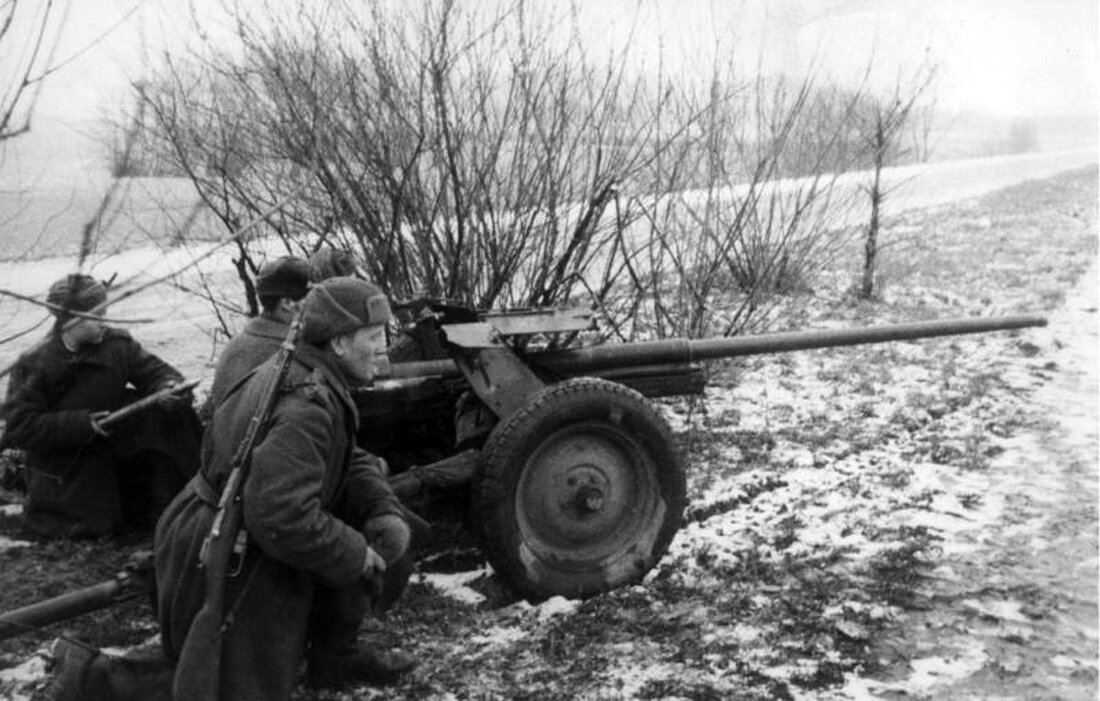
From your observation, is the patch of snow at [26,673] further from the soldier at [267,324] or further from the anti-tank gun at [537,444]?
the anti-tank gun at [537,444]

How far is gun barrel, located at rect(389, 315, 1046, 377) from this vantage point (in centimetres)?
421

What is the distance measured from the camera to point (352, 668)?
337 cm

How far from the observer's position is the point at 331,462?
2.92 metres

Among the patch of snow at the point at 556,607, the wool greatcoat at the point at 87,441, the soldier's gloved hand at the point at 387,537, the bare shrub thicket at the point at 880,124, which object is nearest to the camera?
the soldier's gloved hand at the point at 387,537

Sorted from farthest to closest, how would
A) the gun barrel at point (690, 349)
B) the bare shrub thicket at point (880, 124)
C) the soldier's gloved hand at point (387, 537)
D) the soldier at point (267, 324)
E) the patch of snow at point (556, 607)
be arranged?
the bare shrub thicket at point (880, 124), the gun barrel at point (690, 349), the soldier at point (267, 324), the patch of snow at point (556, 607), the soldier's gloved hand at point (387, 537)

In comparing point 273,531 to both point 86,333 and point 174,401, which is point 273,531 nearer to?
point 174,401

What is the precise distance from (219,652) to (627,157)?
412 cm

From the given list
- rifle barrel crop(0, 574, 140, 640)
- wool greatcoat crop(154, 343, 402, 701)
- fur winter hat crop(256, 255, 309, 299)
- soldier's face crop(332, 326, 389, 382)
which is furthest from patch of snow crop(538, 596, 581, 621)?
fur winter hat crop(256, 255, 309, 299)

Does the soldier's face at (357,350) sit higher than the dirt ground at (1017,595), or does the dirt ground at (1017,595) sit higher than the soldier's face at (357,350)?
the soldier's face at (357,350)

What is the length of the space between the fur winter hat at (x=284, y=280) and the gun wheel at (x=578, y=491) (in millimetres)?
1262

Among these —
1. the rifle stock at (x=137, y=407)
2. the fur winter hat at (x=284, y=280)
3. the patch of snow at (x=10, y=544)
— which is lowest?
the patch of snow at (x=10, y=544)

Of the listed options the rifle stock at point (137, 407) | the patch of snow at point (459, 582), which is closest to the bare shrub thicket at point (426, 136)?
the rifle stock at point (137, 407)

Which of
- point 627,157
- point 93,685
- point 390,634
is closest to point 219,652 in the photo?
point 93,685

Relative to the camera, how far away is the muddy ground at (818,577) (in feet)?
11.2
